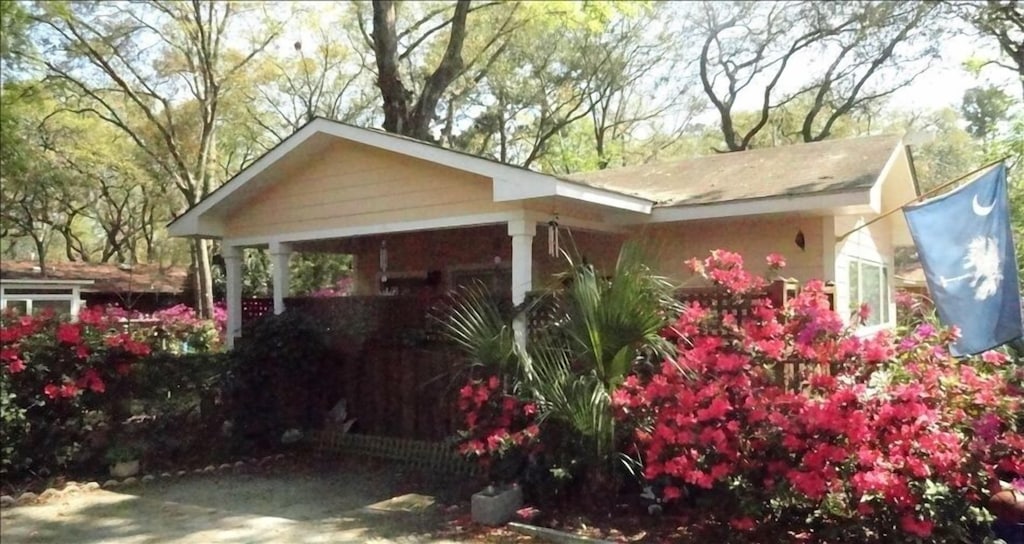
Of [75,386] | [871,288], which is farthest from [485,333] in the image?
[871,288]

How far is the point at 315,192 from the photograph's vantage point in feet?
29.1

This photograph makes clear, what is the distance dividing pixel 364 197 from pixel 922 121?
15964mm

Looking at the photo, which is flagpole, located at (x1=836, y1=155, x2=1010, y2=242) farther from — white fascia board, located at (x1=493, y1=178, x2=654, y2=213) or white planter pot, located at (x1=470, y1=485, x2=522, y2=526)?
white planter pot, located at (x1=470, y1=485, x2=522, y2=526)

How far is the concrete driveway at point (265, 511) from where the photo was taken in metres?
4.74

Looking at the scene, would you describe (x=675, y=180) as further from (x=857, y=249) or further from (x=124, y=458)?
(x=124, y=458)

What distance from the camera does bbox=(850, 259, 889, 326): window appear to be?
9367 mm

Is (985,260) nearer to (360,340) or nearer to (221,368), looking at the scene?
(360,340)

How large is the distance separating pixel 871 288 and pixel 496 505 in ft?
23.4

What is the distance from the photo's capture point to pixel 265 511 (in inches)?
230

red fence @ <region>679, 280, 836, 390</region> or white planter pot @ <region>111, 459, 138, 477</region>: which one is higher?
red fence @ <region>679, 280, 836, 390</region>

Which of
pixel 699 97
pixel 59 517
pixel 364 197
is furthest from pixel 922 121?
pixel 59 517

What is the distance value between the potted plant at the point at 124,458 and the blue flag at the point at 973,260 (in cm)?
647

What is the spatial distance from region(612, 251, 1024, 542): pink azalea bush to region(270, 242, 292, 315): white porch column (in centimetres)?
503

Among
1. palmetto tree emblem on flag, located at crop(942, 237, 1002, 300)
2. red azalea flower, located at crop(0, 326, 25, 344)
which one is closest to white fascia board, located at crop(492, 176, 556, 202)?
palmetto tree emblem on flag, located at crop(942, 237, 1002, 300)
